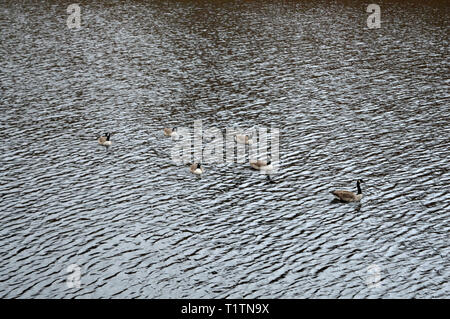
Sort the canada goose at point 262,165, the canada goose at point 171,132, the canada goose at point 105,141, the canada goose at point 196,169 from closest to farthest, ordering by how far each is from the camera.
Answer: the canada goose at point 196,169, the canada goose at point 262,165, the canada goose at point 105,141, the canada goose at point 171,132

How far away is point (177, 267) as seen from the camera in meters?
26.7

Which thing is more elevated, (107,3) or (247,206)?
(107,3)

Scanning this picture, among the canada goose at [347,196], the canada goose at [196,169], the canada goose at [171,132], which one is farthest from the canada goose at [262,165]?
the canada goose at [171,132]

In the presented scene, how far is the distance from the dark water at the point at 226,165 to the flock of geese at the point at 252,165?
1.94ft

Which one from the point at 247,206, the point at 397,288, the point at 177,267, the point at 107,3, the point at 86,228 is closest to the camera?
the point at 397,288

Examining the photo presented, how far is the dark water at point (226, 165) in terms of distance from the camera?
26375 millimetres

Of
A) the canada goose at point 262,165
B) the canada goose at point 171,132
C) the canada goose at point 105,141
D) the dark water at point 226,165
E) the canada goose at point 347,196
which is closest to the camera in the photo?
the dark water at point 226,165

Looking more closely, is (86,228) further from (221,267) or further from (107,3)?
(107,3)

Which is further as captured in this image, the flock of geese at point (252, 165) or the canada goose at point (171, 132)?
the canada goose at point (171, 132)

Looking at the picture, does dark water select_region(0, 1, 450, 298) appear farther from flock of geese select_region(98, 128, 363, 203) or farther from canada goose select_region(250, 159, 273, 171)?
canada goose select_region(250, 159, 273, 171)

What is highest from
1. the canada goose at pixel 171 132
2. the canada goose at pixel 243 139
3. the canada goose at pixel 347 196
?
the canada goose at pixel 171 132

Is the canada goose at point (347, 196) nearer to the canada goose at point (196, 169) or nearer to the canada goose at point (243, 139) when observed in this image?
the canada goose at point (196, 169)

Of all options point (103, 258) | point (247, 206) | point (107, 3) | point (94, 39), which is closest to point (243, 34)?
point (94, 39)

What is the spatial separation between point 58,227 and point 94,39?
43.4 m
